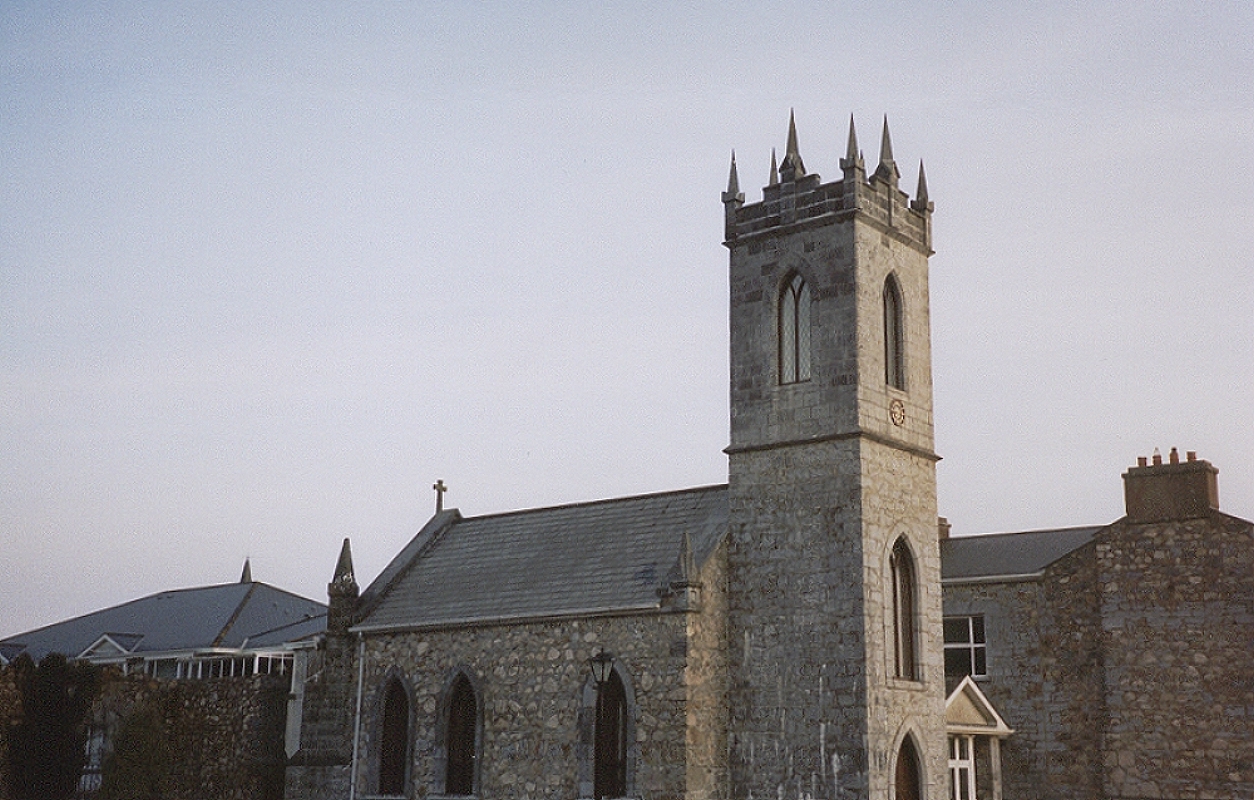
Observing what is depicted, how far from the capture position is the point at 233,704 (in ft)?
113

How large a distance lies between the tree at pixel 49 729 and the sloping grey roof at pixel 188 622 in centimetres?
568

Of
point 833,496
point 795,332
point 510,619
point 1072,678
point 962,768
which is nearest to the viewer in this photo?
point 833,496

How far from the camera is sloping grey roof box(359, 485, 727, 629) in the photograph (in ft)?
95.2

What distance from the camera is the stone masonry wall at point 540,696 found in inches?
1058

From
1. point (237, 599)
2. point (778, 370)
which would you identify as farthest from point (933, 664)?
point (237, 599)

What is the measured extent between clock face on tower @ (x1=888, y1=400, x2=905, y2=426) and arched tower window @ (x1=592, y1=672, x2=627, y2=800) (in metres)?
7.50

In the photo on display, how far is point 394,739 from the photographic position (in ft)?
105

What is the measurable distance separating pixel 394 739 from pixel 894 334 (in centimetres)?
1436

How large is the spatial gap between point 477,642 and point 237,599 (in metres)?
13.6

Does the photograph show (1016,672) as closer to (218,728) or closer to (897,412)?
(897,412)

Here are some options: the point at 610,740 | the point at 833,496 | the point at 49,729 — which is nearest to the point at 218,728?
the point at 49,729

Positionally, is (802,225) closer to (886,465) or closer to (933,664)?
(886,465)

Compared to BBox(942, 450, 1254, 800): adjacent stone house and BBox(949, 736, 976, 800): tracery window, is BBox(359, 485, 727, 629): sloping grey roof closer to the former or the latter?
BBox(949, 736, 976, 800): tracery window

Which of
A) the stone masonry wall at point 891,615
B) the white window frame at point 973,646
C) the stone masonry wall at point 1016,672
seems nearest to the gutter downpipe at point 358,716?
the stone masonry wall at point 891,615
